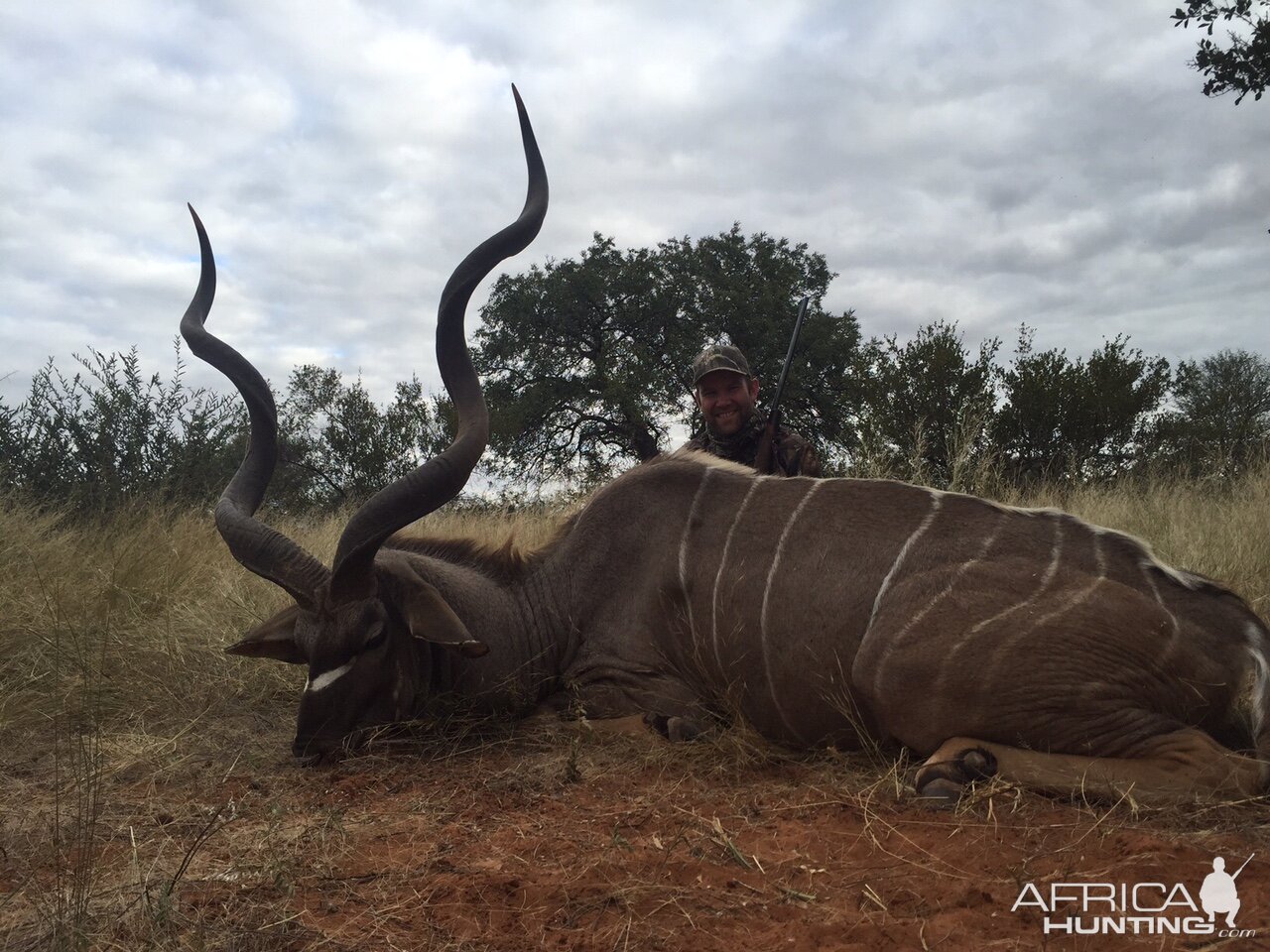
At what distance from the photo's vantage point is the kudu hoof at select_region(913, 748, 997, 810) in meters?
2.21

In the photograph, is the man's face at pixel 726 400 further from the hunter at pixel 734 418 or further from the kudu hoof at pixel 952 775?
the kudu hoof at pixel 952 775

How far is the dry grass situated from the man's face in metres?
2.39

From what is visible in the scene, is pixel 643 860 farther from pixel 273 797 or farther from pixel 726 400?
pixel 726 400

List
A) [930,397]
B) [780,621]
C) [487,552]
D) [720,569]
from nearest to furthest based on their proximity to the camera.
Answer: [780,621]
[720,569]
[487,552]
[930,397]

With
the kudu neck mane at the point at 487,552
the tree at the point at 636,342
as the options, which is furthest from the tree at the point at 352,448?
the kudu neck mane at the point at 487,552

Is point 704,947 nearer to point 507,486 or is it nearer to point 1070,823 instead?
point 1070,823

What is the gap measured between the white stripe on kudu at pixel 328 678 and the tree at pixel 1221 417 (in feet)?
23.8

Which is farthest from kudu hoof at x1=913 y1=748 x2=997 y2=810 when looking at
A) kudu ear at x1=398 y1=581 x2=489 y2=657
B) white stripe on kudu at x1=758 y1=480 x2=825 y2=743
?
kudu ear at x1=398 y1=581 x2=489 y2=657

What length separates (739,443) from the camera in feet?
19.0

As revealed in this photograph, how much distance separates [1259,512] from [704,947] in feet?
16.6

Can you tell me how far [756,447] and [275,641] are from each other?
10.9ft

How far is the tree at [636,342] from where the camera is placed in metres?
13.7

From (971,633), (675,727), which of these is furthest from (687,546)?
(971,633)

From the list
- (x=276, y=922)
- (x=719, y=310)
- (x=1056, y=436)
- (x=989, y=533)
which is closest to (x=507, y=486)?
(x=719, y=310)
